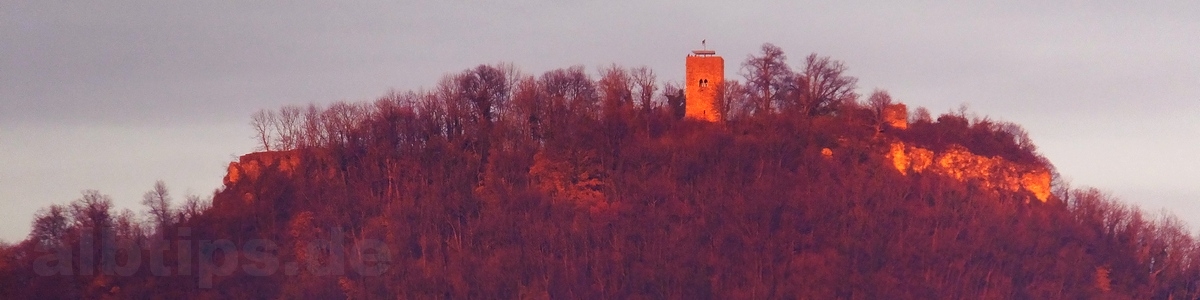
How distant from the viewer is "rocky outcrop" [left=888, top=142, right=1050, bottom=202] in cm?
7181

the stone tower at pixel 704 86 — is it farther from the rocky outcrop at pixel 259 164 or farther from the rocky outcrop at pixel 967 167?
the rocky outcrop at pixel 259 164

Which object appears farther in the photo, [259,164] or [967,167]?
[259,164]

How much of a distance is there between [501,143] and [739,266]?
1210cm

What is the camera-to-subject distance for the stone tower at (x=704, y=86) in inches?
2936

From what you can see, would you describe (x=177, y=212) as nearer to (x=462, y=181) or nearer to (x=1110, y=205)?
(x=462, y=181)

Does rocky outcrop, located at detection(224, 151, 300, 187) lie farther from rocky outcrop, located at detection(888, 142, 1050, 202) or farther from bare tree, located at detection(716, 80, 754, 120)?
rocky outcrop, located at detection(888, 142, 1050, 202)

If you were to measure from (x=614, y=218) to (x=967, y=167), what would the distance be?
526 inches

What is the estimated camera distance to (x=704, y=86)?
7475cm

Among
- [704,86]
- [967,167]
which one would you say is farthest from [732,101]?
[967,167]

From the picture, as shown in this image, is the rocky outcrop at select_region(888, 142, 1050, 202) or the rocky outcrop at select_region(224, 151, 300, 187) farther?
the rocky outcrop at select_region(224, 151, 300, 187)

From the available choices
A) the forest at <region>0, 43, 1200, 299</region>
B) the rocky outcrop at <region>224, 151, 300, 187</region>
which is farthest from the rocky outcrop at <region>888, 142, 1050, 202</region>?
the rocky outcrop at <region>224, 151, 300, 187</region>

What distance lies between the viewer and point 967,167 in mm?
72250

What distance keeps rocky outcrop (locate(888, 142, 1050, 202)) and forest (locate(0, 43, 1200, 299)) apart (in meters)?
0.46

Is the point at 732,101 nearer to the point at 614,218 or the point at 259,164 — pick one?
the point at 614,218
